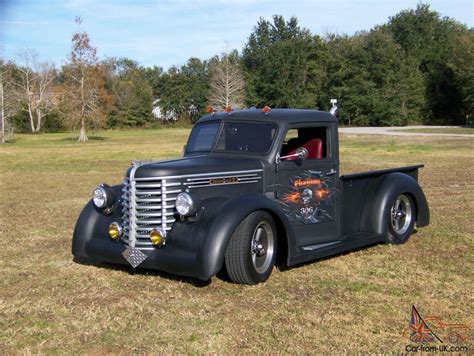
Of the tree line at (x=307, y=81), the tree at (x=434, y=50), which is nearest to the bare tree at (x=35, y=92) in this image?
the tree line at (x=307, y=81)

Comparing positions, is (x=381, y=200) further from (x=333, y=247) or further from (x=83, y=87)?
(x=83, y=87)

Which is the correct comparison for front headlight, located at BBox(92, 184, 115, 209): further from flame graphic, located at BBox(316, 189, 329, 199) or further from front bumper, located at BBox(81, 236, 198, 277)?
flame graphic, located at BBox(316, 189, 329, 199)

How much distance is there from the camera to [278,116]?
Answer: 21.9 feet

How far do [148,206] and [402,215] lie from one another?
3898mm

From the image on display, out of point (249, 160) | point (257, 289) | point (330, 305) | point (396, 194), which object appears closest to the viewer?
point (330, 305)

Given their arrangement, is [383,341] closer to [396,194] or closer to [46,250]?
[396,194]

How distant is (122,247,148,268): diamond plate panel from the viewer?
19.0 feet

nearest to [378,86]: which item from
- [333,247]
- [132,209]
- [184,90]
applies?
[184,90]

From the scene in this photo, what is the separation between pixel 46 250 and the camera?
7.88 metres

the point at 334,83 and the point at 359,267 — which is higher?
the point at 334,83

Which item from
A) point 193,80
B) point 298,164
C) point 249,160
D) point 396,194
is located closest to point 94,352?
point 249,160

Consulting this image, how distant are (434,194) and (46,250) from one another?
8.58m

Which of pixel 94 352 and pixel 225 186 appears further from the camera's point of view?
pixel 225 186

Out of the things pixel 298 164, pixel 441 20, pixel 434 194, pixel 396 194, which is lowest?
pixel 434 194
